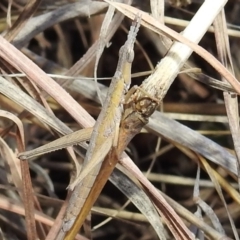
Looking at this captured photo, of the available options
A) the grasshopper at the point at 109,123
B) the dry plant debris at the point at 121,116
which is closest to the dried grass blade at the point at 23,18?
the dry plant debris at the point at 121,116

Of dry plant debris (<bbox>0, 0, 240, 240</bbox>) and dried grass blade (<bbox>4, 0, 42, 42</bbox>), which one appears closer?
dry plant debris (<bbox>0, 0, 240, 240</bbox>)

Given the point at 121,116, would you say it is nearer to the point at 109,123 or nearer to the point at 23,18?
the point at 109,123

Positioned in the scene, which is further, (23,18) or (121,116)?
(23,18)

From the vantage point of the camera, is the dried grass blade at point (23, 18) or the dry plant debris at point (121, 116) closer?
the dry plant debris at point (121, 116)

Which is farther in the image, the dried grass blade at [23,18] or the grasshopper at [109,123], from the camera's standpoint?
the dried grass blade at [23,18]

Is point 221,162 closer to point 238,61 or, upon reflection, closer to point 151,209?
point 151,209

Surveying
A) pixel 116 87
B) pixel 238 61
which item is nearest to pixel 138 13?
pixel 116 87

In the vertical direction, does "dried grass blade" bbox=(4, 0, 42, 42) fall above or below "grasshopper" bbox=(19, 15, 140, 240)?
above

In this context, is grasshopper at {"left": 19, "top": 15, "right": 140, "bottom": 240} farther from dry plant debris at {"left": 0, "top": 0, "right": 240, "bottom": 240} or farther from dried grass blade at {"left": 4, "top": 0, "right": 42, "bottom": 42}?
dried grass blade at {"left": 4, "top": 0, "right": 42, "bottom": 42}

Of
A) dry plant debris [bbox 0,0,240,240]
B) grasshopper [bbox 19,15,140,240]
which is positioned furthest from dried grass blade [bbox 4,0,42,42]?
grasshopper [bbox 19,15,140,240]

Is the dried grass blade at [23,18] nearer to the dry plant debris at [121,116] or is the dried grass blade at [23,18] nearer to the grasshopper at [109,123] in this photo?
the dry plant debris at [121,116]

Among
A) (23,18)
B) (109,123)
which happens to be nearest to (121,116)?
(109,123)

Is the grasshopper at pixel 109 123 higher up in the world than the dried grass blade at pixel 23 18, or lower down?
lower down
